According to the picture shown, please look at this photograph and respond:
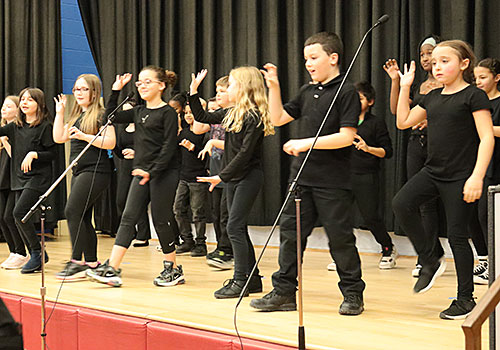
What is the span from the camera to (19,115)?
15.2 ft

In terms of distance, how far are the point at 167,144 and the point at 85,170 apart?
0.67 metres

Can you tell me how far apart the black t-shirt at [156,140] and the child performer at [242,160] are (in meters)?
0.39

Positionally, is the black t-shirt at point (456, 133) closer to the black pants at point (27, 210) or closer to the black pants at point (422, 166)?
the black pants at point (422, 166)

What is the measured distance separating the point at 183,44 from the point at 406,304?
153 inches

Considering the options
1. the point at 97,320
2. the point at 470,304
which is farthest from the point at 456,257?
the point at 97,320

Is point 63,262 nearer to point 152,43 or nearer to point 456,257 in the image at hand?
point 152,43

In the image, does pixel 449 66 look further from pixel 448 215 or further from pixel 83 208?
pixel 83 208

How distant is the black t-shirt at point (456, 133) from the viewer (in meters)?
2.86

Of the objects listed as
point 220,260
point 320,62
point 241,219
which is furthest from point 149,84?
point 220,260

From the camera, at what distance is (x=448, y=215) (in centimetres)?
293

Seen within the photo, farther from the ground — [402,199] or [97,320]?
[402,199]

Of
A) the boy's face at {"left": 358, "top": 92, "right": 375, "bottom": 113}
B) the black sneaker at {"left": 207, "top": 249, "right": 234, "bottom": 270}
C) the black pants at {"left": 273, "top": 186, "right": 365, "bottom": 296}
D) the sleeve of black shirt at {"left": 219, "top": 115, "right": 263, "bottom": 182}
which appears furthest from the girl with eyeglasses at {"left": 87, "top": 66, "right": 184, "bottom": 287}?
the boy's face at {"left": 358, "top": 92, "right": 375, "bottom": 113}

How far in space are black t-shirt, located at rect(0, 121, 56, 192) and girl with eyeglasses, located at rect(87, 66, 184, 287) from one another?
92cm

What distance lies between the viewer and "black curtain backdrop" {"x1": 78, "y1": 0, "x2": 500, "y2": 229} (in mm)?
4793
